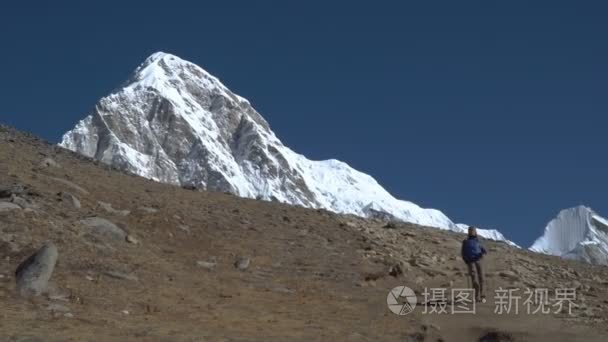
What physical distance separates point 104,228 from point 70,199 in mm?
1912

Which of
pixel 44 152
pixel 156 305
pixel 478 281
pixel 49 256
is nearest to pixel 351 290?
pixel 478 281

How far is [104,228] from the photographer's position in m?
21.4

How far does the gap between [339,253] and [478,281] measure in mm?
5227

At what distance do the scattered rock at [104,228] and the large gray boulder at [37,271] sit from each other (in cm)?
327

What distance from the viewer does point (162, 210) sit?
1000 inches

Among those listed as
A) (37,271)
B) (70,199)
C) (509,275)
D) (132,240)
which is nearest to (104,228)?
(132,240)

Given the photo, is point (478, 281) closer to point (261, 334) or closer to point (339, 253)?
point (339, 253)

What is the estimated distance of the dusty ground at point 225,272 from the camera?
1683cm

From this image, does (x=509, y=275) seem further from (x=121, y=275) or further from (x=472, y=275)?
(x=121, y=275)

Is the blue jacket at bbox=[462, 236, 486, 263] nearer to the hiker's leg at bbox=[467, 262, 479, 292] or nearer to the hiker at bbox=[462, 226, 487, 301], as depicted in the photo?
the hiker at bbox=[462, 226, 487, 301]

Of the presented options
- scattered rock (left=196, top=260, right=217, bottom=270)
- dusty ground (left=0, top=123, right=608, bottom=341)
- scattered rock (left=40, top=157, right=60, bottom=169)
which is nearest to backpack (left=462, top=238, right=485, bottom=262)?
dusty ground (left=0, top=123, right=608, bottom=341)

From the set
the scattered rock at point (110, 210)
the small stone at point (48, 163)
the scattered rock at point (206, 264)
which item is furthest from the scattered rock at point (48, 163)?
the scattered rock at point (206, 264)

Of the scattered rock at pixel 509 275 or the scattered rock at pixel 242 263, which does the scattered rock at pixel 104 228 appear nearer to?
the scattered rock at pixel 242 263

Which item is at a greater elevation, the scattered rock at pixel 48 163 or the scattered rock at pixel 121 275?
the scattered rock at pixel 48 163
